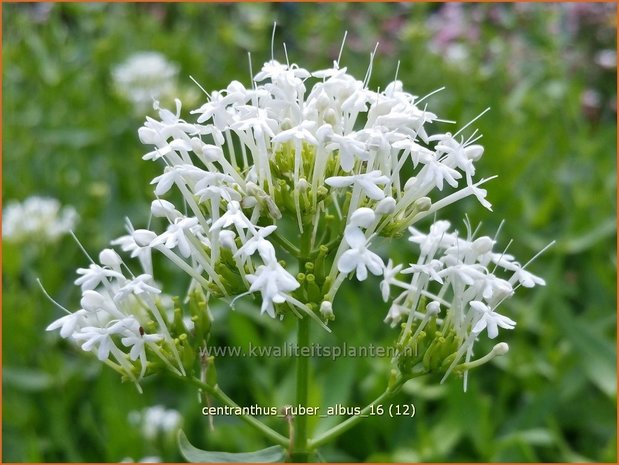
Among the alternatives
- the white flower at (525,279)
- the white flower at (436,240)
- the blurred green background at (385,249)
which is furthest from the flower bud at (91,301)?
the blurred green background at (385,249)

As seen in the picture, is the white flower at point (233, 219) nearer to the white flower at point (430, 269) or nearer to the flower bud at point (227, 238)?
the flower bud at point (227, 238)

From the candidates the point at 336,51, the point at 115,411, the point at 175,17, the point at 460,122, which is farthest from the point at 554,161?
the point at 175,17

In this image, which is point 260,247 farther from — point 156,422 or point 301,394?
point 156,422

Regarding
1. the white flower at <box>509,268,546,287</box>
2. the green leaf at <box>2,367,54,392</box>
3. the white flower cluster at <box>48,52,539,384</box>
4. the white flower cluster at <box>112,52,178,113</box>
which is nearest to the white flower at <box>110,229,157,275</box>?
the white flower cluster at <box>48,52,539,384</box>

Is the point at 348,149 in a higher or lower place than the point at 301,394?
higher

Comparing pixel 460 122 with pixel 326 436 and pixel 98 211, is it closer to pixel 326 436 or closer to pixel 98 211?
pixel 98 211

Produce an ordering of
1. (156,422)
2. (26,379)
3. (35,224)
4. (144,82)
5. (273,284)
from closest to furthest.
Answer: (273,284) < (156,422) < (26,379) < (35,224) < (144,82)

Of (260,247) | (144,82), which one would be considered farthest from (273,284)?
(144,82)
